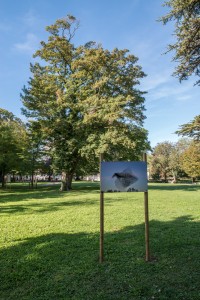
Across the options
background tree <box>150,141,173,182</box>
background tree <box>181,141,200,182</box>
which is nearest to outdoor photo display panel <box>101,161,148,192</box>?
background tree <box>181,141,200,182</box>

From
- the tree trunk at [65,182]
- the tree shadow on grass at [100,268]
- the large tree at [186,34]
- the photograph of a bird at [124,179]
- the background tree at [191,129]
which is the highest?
the large tree at [186,34]

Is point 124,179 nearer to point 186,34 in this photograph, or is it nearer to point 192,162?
point 186,34

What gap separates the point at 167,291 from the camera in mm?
3746

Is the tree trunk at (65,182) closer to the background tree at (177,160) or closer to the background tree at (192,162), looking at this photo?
the background tree at (192,162)

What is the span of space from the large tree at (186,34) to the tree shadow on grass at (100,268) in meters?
5.88

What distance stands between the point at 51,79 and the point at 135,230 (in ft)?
72.3

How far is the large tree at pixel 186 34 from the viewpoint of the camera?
28.5 feet

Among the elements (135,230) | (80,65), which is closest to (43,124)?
(80,65)

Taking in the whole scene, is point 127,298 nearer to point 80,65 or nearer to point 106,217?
point 106,217

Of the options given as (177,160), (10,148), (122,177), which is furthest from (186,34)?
(177,160)

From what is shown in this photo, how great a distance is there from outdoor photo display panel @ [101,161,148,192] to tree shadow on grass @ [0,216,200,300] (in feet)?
4.64

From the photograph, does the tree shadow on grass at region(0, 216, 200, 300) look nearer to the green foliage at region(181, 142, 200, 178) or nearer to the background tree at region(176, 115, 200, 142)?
the background tree at region(176, 115, 200, 142)

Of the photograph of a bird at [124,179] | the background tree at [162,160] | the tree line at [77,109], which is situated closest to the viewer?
the photograph of a bird at [124,179]

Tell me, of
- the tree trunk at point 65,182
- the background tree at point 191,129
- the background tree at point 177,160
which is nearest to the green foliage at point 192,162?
the background tree at point 177,160
